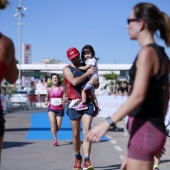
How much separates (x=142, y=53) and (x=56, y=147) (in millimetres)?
7940

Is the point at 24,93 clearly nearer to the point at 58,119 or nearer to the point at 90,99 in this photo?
the point at 58,119

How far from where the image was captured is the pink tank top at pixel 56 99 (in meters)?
12.2

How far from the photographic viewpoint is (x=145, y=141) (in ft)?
11.3

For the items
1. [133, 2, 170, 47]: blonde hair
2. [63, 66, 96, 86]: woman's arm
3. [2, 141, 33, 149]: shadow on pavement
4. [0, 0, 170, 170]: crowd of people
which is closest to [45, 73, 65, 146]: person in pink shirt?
[2, 141, 33, 149]: shadow on pavement

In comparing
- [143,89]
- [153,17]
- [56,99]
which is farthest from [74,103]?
[56,99]

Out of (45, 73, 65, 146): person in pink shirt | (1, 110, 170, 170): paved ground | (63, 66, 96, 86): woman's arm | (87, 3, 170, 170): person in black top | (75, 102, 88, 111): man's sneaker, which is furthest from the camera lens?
(45, 73, 65, 146): person in pink shirt

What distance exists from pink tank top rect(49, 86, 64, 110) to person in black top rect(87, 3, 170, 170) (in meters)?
8.61

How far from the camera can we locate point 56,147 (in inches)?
437

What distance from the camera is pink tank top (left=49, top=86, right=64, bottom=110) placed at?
1218cm

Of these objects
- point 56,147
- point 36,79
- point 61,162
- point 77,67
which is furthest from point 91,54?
point 36,79

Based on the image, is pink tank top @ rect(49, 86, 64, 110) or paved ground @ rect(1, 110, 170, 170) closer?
paved ground @ rect(1, 110, 170, 170)

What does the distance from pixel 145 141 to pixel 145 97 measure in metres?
0.32

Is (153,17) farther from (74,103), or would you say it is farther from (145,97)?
(74,103)

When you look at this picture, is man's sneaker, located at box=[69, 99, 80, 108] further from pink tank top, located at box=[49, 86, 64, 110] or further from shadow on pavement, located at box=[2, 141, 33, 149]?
pink tank top, located at box=[49, 86, 64, 110]
